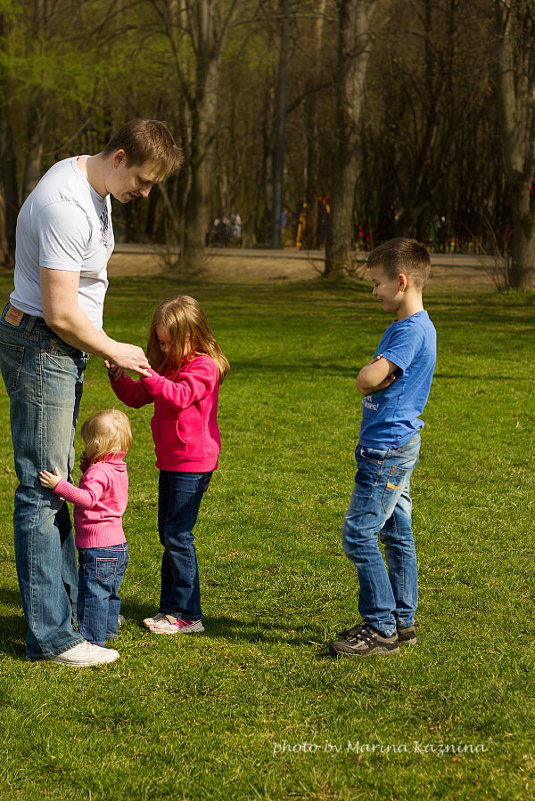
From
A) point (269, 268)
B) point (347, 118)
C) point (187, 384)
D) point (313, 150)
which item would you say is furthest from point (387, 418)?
point (313, 150)

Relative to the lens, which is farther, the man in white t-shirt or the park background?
the man in white t-shirt

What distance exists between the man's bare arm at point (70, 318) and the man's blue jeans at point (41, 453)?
0.40 feet

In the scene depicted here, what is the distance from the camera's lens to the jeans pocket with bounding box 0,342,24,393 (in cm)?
327

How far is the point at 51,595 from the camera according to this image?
3.46m

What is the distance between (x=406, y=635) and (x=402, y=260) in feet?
4.88

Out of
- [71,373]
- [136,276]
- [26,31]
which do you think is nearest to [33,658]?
[71,373]

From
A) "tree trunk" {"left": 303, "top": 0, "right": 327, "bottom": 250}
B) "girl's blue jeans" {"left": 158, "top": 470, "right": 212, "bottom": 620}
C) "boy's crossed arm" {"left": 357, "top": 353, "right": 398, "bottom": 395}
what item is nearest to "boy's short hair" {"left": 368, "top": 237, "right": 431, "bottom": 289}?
"boy's crossed arm" {"left": 357, "top": 353, "right": 398, "bottom": 395}

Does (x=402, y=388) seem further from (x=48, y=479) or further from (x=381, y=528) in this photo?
(x=48, y=479)

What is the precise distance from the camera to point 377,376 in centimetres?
333

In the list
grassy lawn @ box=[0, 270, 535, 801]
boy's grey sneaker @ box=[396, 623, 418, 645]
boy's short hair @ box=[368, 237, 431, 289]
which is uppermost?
boy's short hair @ box=[368, 237, 431, 289]

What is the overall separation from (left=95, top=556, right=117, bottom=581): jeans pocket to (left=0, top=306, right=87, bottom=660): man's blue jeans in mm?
139

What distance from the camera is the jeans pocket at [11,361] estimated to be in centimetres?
327

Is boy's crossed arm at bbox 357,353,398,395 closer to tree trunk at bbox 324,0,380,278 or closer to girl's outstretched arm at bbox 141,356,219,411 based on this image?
girl's outstretched arm at bbox 141,356,219,411

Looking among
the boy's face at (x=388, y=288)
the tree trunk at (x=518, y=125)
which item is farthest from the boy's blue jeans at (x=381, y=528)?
the tree trunk at (x=518, y=125)
